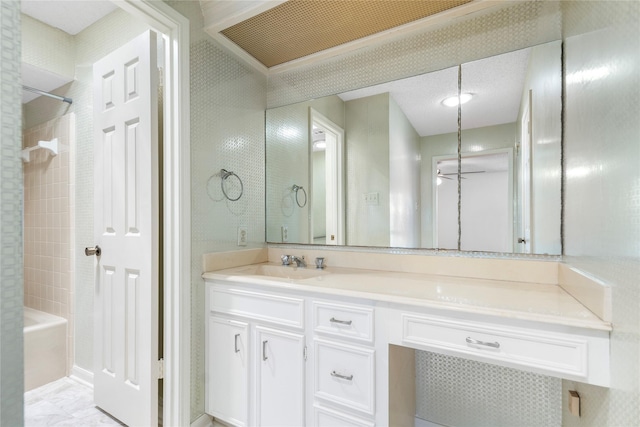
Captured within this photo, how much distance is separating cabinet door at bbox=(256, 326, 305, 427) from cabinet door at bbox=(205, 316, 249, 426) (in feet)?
0.30

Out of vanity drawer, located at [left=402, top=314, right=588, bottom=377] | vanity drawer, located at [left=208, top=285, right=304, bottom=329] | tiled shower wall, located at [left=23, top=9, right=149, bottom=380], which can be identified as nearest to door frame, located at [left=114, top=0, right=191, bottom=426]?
vanity drawer, located at [left=208, top=285, right=304, bottom=329]

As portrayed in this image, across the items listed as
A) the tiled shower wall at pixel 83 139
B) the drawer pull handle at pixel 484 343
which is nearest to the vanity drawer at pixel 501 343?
the drawer pull handle at pixel 484 343

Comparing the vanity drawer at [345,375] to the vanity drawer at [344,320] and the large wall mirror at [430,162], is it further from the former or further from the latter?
the large wall mirror at [430,162]

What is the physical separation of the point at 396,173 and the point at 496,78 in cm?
69

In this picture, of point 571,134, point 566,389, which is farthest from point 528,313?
point 571,134

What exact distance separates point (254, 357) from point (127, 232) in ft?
3.26

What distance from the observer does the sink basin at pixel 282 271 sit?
5.80 ft

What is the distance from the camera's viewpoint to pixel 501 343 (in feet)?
3.34

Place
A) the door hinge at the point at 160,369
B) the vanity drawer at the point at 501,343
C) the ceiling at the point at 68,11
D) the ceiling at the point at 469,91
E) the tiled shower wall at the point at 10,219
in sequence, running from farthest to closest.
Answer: the ceiling at the point at 68,11 < the door hinge at the point at 160,369 < the ceiling at the point at 469,91 < the vanity drawer at the point at 501,343 < the tiled shower wall at the point at 10,219

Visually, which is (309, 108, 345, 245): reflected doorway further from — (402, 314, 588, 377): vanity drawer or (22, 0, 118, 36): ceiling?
(22, 0, 118, 36): ceiling

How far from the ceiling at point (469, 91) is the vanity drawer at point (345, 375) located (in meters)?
1.23

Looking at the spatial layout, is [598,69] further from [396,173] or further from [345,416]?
[345,416]

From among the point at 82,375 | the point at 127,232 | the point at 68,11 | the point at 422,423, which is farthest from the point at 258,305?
the point at 68,11

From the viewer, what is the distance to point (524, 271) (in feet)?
4.67
